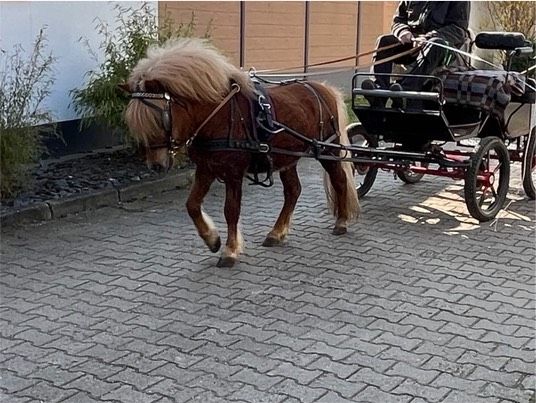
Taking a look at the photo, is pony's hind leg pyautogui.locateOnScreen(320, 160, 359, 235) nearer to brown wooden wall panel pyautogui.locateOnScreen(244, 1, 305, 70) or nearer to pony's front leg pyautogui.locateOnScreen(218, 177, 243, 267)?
pony's front leg pyautogui.locateOnScreen(218, 177, 243, 267)

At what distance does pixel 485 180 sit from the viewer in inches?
275

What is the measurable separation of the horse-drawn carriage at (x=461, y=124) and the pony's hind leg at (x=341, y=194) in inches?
6.0

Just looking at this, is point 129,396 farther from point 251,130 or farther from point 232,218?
point 251,130

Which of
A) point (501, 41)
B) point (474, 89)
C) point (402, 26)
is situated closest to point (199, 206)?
point (474, 89)

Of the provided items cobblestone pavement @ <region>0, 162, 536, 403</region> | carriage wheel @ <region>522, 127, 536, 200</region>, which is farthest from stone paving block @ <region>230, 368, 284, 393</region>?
carriage wheel @ <region>522, 127, 536, 200</region>

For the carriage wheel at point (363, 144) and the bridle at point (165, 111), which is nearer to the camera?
the bridle at point (165, 111)

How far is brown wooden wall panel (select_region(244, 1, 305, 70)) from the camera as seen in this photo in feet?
37.4

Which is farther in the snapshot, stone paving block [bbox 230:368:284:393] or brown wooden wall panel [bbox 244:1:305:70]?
brown wooden wall panel [bbox 244:1:305:70]

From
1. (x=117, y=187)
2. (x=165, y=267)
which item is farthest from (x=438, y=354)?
(x=117, y=187)

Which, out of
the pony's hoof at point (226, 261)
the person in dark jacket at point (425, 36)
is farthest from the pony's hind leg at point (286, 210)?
the person in dark jacket at point (425, 36)

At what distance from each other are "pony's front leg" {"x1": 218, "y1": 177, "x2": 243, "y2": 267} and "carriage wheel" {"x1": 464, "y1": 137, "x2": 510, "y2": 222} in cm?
214

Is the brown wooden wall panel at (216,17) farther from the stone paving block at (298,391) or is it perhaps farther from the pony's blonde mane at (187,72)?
the stone paving block at (298,391)

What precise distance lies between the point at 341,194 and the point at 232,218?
1.18 meters

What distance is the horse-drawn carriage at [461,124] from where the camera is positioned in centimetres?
669
